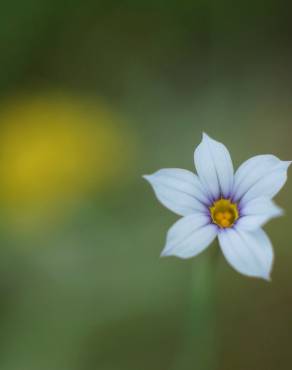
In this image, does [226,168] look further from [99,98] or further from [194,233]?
[99,98]

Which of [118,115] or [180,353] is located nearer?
[180,353]

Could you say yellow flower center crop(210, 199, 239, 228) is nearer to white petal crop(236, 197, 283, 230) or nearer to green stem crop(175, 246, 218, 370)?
white petal crop(236, 197, 283, 230)

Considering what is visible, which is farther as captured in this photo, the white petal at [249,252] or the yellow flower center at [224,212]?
the yellow flower center at [224,212]

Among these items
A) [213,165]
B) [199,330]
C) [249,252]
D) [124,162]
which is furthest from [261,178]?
[124,162]

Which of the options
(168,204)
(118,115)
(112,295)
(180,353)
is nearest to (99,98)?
(118,115)

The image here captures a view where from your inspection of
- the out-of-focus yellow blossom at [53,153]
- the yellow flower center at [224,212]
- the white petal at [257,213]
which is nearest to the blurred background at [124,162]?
the out-of-focus yellow blossom at [53,153]

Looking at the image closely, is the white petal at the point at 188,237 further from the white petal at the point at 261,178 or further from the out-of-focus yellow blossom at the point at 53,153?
the out-of-focus yellow blossom at the point at 53,153

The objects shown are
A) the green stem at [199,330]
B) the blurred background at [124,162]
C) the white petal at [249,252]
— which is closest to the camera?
the white petal at [249,252]
